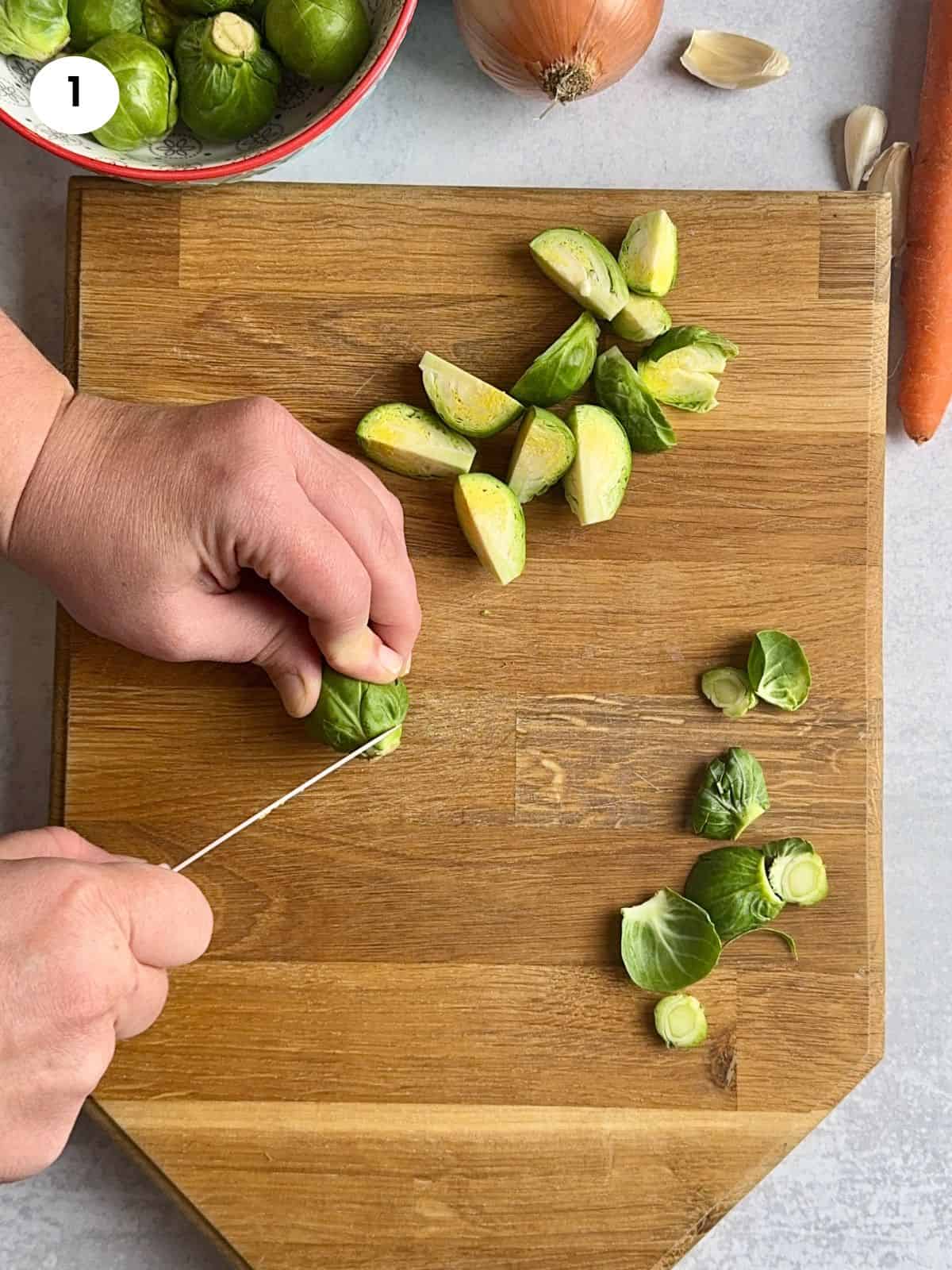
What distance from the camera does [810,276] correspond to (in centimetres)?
180

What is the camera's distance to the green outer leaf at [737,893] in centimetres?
170

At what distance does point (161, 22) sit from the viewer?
1718 millimetres

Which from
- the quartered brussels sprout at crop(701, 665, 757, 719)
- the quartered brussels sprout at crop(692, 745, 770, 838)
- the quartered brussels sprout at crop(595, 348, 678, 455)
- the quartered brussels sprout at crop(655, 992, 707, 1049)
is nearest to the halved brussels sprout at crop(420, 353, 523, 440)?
the quartered brussels sprout at crop(595, 348, 678, 455)

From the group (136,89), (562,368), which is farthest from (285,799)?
(136,89)

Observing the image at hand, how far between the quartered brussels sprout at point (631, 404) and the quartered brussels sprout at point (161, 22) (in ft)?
2.43

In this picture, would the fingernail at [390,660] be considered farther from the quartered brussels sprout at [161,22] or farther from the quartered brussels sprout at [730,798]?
the quartered brussels sprout at [161,22]

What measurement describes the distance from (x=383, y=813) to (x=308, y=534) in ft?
1.43

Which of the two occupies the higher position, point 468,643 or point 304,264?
point 304,264

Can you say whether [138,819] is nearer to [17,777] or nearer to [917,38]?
[17,777]

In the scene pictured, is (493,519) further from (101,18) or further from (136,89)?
(101,18)

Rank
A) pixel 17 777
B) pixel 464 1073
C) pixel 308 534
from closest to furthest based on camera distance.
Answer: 1. pixel 308 534
2. pixel 464 1073
3. pixel 17 777

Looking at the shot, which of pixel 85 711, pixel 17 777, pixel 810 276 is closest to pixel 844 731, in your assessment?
pixel 810 276

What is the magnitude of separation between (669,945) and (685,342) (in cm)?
83

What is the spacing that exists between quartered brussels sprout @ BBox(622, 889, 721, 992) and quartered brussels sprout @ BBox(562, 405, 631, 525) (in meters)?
0.55
